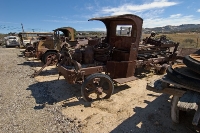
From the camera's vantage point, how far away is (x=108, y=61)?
19.4ft

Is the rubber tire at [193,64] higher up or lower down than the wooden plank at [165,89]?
higher up

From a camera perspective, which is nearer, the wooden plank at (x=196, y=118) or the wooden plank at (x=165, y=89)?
the wooden plank at (x=196, y=118)

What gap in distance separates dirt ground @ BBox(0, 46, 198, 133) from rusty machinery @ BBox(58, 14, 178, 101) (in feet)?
1.55

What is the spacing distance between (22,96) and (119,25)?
4.63 metres

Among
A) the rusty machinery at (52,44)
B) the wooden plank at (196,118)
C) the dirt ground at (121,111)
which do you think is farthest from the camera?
the rusty machinery at (52,44)

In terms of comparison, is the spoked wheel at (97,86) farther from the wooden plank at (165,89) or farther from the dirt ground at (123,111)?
the wooden plank at (165,89)

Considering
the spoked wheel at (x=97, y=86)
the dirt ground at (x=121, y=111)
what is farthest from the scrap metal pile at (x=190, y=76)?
the spoked wheel at (x=97, y=86)

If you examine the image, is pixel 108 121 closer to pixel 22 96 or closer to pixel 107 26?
pixel 22 96

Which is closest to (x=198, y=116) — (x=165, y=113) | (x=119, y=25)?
(x=165, y=113)

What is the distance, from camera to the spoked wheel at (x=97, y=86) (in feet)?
16.8

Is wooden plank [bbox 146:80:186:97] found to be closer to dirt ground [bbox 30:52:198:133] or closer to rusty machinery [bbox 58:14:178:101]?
dirt ground [bbox 30:52:198:133]

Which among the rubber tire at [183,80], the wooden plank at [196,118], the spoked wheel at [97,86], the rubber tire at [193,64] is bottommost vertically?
the spoked wheel at [97,86]

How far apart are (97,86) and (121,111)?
1.09m

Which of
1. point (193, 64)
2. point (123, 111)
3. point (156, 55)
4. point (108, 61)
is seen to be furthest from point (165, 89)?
point (156, 55)
